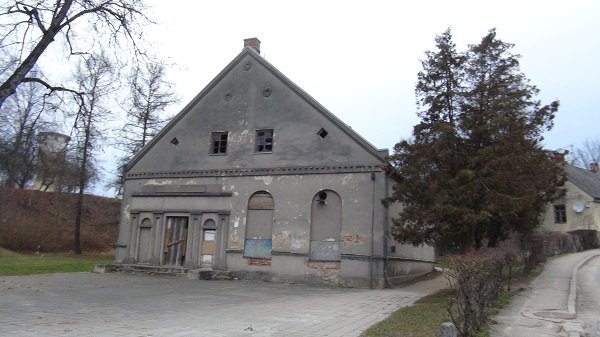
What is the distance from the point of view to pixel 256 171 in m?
22.4

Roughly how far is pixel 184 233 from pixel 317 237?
7.34m

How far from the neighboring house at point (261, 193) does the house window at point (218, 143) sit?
0.24ft

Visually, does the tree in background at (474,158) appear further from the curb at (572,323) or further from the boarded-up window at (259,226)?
the boarded-up window at (259,226)

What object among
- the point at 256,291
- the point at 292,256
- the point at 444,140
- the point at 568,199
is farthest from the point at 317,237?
the point at 568,199

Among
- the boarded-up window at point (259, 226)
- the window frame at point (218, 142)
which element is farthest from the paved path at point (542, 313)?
the window frame at point (218, 142)

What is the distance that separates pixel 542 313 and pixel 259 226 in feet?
42.7

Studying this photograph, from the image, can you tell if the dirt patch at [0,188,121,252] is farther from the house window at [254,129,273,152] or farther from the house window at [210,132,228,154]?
the house window at [254,129,273,152]

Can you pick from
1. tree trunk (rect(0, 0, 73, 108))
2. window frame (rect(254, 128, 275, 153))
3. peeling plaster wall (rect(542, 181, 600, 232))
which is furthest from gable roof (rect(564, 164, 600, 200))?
tree trunk (rect(0, 0, 73, 108))

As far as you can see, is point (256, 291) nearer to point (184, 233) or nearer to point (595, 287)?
point (184, 233)

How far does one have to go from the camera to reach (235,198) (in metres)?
22.7

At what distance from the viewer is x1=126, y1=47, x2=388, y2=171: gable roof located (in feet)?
→ 66.6

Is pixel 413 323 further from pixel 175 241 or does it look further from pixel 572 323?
pixel 175 241

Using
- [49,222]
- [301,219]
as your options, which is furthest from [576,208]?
[49,222]

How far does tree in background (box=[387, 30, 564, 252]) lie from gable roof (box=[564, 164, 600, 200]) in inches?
1059
